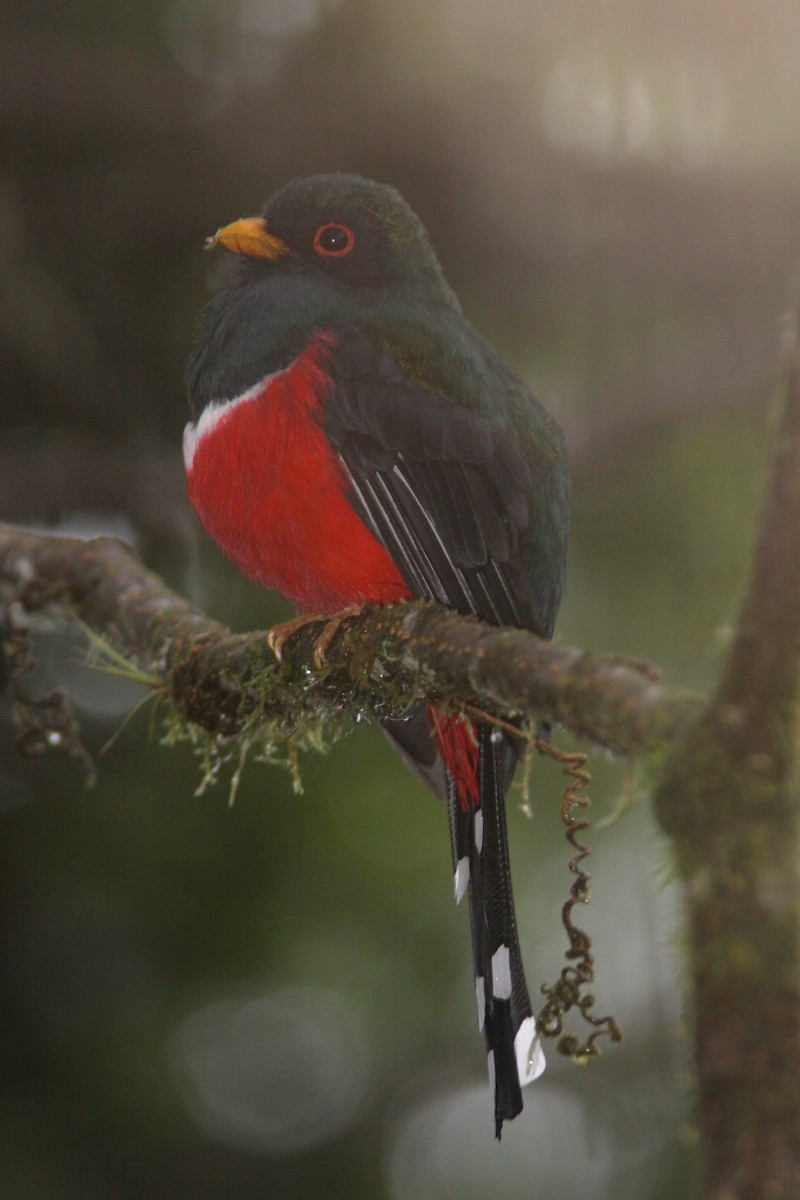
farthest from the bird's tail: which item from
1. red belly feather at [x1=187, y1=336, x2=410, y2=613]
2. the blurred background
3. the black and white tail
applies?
the blurred background

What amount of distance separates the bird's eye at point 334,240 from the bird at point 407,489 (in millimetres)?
192

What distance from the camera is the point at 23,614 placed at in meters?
3.34

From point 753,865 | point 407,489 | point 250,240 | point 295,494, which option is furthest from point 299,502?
point 753,865

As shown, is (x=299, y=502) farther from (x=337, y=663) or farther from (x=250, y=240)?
(x=250, y=240)

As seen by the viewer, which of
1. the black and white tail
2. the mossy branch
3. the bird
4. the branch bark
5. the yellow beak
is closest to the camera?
the branch bark

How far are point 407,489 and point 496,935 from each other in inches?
36.2

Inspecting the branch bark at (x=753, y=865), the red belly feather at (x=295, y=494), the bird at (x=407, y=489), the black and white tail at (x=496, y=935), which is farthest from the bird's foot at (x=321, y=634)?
the branch bark at (x=753, y=865)

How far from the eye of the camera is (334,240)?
10.7ft

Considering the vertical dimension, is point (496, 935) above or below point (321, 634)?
below

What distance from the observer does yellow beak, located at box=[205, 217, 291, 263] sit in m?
3.24

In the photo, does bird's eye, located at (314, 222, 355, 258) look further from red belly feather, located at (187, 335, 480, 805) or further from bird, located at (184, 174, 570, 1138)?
red belly feather, located at (187, 335, 480, 805)

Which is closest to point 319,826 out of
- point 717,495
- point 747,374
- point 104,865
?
point 104,865

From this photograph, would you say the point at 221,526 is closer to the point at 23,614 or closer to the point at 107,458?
the point at 23,614

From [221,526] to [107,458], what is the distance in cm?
126
